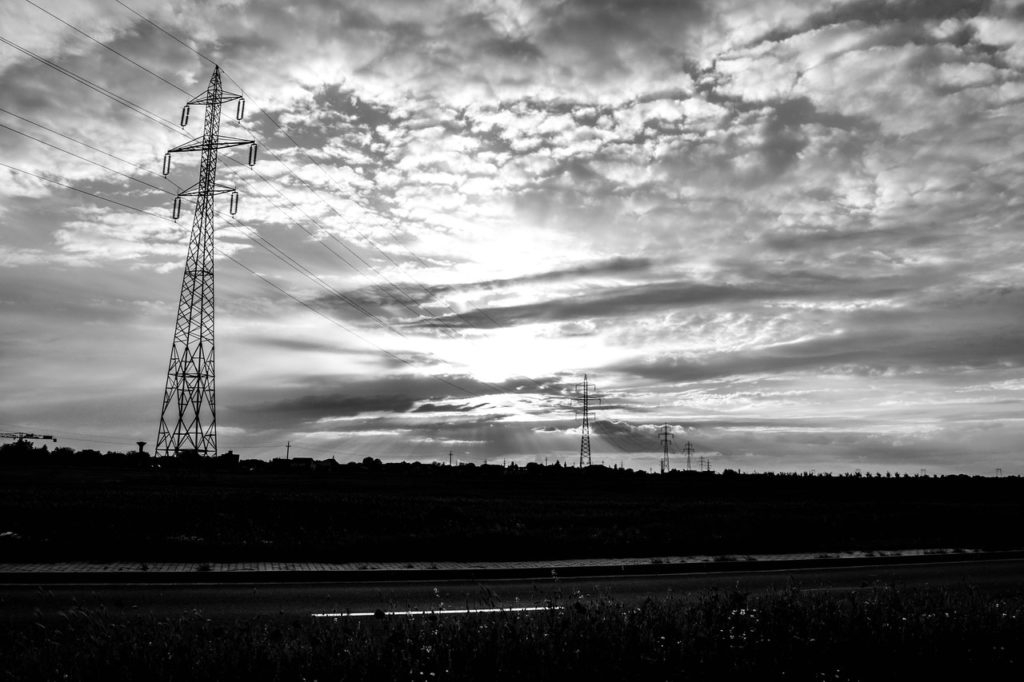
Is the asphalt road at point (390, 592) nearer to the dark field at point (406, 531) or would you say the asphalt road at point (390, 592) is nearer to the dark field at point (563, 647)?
the dark field at point (563, 647)

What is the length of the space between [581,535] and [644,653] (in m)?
14.9

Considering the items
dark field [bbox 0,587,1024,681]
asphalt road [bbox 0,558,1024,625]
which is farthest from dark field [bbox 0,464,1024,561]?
dark field [bbox 0,587,1024,681]

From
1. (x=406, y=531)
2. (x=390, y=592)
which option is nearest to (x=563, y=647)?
(x=390, y=592)

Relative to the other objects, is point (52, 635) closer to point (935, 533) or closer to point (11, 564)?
point (11, 564)

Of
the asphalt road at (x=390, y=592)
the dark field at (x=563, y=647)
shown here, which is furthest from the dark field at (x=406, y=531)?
the dark field at (x=563, y=647)

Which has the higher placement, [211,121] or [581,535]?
[211,121]

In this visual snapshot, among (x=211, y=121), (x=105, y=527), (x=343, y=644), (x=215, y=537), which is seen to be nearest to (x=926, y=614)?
(x=343, y=644)

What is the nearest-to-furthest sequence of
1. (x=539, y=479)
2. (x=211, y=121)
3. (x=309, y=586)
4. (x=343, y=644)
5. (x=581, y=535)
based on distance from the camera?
(x=343, y=644) < (x=309, y=586) < (x=581, y=535) < (x=211, y=121) < (x=539, y=479)

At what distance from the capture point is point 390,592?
44.6ft

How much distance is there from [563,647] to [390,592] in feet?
23.0

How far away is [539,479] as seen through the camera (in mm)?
79000

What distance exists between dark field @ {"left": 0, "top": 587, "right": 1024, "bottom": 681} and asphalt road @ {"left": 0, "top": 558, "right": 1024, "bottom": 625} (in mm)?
1123

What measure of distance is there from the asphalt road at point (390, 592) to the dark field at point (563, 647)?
3.68ft

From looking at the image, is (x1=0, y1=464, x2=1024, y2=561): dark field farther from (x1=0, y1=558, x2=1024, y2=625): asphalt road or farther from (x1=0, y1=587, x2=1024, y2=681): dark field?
(x1=0, y1=587, x2=1024, y2=681): dark field
